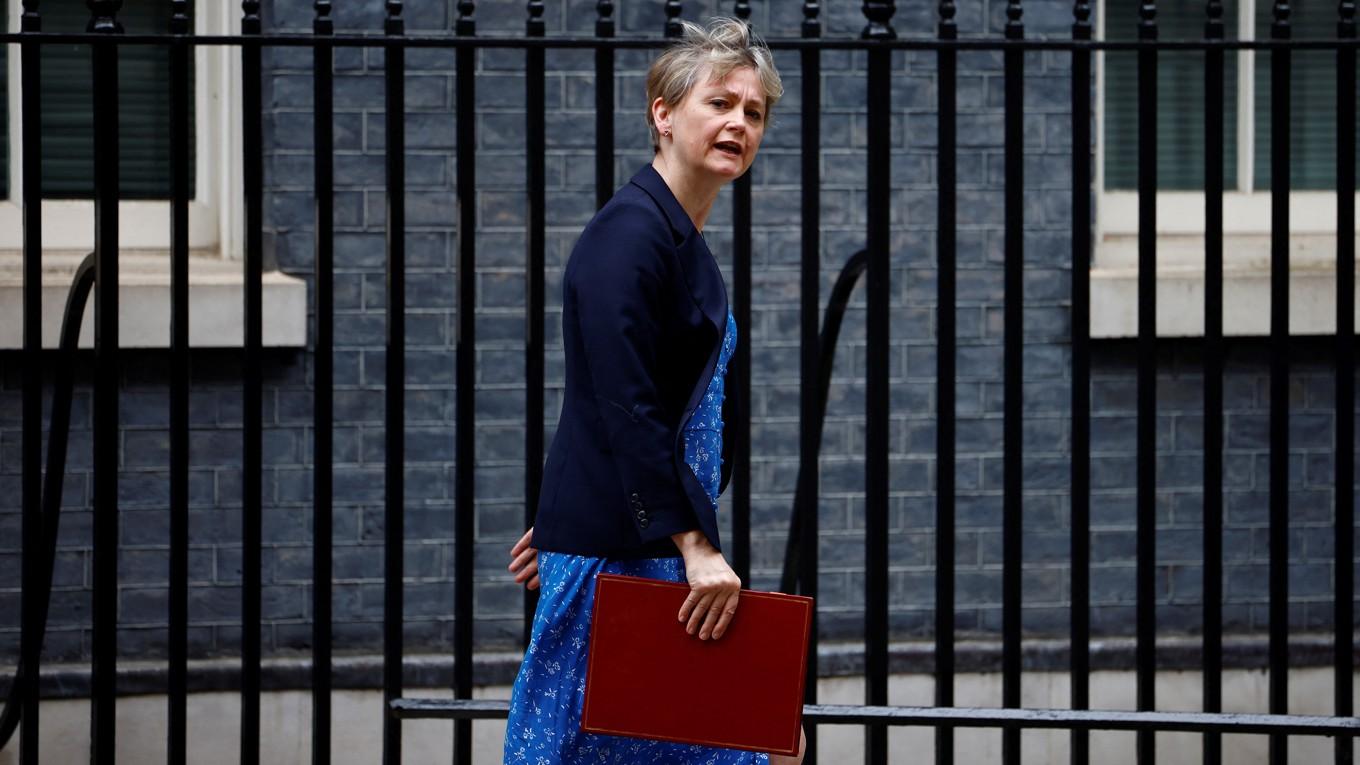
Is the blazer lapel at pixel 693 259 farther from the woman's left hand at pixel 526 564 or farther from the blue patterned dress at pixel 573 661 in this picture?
the woman's left hand at pixel 526 564

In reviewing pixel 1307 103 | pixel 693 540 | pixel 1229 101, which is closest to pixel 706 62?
pixel 693 540

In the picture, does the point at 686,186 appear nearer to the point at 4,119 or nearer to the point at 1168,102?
the point at 4,119

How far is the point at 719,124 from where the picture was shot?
2604mm

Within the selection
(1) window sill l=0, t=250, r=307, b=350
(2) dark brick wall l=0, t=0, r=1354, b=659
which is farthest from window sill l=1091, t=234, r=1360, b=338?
(1) window sill l=0, t=250, r=307, b=350

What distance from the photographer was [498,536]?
5.15 meters

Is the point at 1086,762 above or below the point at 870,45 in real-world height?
below

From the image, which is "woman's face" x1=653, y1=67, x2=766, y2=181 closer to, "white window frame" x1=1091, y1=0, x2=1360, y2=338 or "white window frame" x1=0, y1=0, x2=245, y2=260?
"white window frame" x1=0, y1=0, x2=245, y2=260

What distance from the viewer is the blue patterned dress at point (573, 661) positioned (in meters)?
2.63

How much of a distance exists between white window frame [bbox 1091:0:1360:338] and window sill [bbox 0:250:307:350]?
2.58 m

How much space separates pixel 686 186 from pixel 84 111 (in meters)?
3.10

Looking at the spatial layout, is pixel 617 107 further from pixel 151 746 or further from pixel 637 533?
pixel 637 533

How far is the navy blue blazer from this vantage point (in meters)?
2.45

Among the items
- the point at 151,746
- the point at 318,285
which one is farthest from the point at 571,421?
the point at 151,746

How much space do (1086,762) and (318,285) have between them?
203 centimetres
